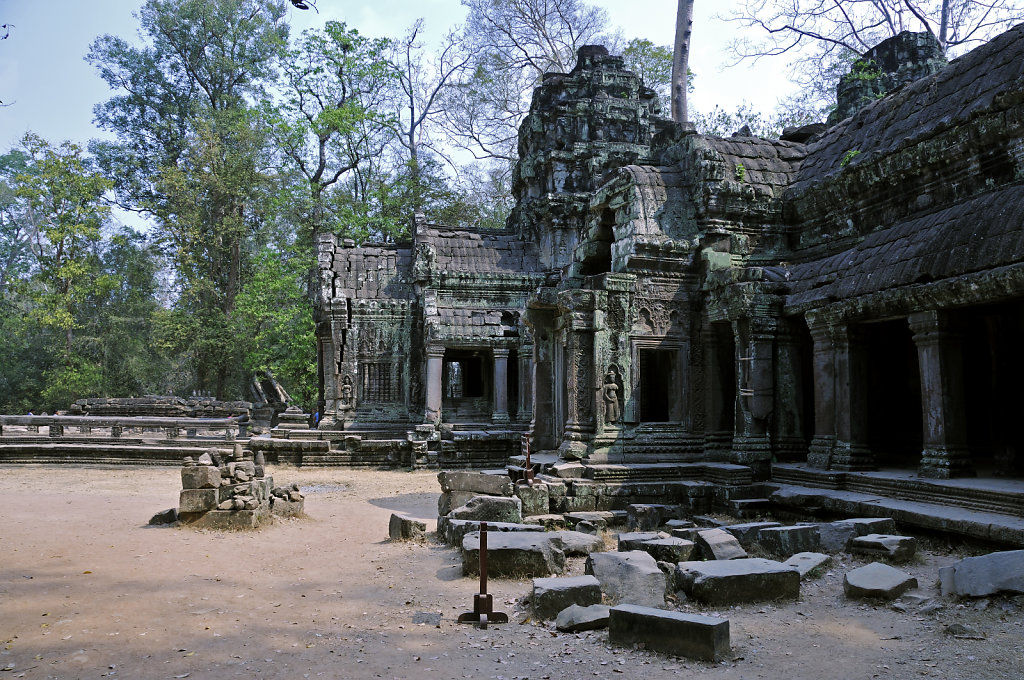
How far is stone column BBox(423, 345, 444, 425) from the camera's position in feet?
60.8

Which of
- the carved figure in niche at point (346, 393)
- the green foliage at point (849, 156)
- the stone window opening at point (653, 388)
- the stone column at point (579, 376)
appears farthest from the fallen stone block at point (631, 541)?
the carved figure in niche at point (346, 393)

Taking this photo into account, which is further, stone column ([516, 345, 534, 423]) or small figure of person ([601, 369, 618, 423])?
stone column ([516, 345, 534, 423])

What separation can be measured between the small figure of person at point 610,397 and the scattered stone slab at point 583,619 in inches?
212

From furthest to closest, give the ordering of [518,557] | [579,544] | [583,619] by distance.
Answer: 1. [579,544]
2. [518,557]
3. [583,619]

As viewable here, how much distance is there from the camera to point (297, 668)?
4.23 m

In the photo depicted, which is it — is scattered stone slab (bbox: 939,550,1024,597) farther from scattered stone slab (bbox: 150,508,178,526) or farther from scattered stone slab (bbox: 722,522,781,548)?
scattered stone slab (bbox: 150,508,178,526)

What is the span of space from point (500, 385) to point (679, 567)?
13715 millimetres

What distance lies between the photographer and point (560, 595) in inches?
201

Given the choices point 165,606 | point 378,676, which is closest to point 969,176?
point 378,676

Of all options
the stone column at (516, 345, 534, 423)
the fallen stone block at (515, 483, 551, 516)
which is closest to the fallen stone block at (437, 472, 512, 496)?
the fallen stone block at (515, 483, 551, 516)

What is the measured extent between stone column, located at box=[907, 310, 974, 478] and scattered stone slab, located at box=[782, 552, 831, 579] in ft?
7.35

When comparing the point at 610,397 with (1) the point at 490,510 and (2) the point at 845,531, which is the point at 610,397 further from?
(2) the point at 845,531

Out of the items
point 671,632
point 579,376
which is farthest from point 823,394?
point 671,632

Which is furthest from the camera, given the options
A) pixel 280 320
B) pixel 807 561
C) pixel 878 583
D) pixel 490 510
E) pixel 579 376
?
pixel 280 320
